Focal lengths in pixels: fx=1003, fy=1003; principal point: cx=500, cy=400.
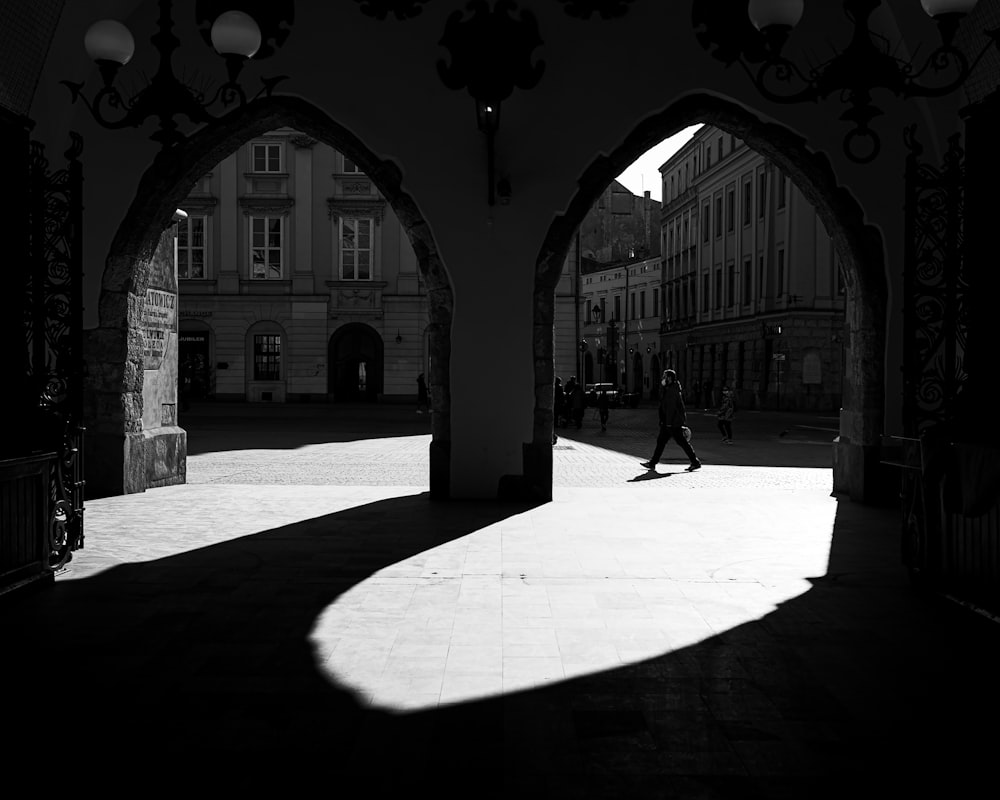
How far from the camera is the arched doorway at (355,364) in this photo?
4078 cm

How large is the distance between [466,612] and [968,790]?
294 centimetres

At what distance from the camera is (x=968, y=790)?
3268mm

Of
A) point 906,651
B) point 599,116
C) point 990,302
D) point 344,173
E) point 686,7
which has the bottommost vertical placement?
point 906,651

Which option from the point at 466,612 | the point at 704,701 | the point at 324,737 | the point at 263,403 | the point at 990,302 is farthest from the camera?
the point at 263,403

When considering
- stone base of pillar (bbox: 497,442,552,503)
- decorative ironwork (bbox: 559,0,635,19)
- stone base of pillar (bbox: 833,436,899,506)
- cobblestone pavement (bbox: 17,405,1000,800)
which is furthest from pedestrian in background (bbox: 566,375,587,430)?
cobblestone pavement (bbox: 17,405,1000,800)

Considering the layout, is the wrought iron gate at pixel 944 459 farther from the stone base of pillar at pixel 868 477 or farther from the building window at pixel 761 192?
the building window at pixel 761 192

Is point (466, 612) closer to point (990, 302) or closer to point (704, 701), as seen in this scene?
point (704, 701)

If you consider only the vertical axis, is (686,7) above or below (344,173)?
below

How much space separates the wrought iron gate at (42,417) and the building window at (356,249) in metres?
33.0

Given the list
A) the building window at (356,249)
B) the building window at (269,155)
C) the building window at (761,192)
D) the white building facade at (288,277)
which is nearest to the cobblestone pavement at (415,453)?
the white building facade at (288,277)

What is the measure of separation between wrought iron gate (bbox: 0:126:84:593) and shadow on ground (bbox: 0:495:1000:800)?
0.45 metres

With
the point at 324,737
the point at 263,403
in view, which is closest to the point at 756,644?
the point at 324,737

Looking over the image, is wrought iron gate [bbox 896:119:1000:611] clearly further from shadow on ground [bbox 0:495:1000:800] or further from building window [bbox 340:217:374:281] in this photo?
building window [bbox 340:217:374:281]

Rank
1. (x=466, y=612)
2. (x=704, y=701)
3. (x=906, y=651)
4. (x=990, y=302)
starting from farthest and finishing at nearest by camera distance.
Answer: (x=990, y=302)
(x=466, y=612)
(x=906, y=651)
(x=704, y=701)
